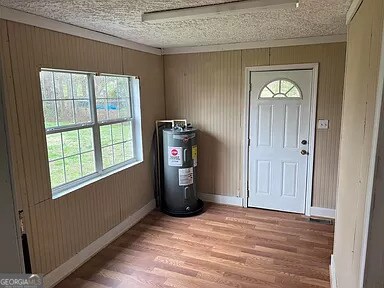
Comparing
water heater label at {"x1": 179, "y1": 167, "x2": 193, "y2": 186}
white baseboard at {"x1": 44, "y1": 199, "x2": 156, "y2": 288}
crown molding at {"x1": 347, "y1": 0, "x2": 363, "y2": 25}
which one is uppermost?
crown molding at {"x1": 347, "y1": 0, "x2": 363, "y2": 25}

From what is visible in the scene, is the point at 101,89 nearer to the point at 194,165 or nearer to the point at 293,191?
the point at 194,165

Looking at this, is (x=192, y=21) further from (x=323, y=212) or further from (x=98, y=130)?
(x=323, y=212)

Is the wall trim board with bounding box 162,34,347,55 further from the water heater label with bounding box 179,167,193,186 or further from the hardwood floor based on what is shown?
the hardwood floor

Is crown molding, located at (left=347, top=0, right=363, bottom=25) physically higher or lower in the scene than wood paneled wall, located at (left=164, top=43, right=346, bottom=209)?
higher

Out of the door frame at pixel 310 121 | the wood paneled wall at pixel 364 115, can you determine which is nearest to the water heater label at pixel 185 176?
the door frame at pixel 310 121

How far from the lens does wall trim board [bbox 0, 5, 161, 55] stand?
2137 mm

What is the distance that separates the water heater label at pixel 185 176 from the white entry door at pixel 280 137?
2.95ft

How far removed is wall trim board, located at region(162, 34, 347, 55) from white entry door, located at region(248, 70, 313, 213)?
35 cm

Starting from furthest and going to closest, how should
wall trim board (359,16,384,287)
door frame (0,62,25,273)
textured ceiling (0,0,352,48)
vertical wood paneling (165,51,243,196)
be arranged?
1. vertical wood paneling (165,51,243,196)
2. textured ceiling (0,0,352,48)
3. wall trim board (359,16,384,287)
4. door frame (0,62,25,273)

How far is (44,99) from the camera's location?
2543 millimetres

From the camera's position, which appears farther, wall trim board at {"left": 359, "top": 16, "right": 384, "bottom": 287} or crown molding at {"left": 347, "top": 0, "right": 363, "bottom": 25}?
crown molding at {"left": 347, "top": 0, "right": 363, "bottom": 25}

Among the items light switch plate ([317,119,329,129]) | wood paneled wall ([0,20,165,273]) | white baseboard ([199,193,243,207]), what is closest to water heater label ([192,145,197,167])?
white baseboard ([199,193,243,207])

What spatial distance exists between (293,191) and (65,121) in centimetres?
305

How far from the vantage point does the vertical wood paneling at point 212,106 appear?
13.4 ft
